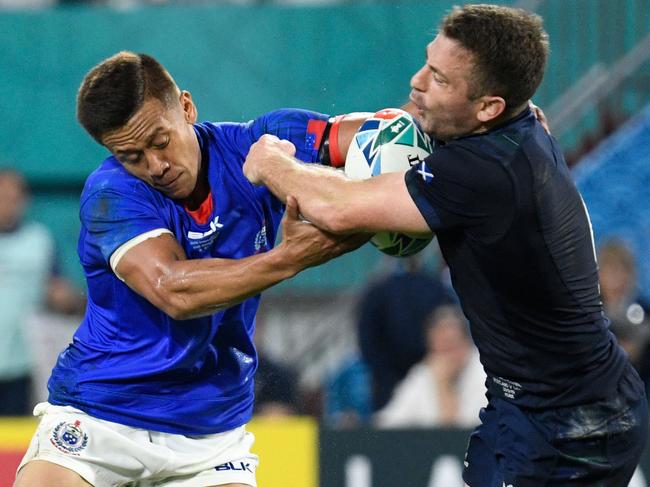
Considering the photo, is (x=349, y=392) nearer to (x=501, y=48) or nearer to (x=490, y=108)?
(x=490, y=108)

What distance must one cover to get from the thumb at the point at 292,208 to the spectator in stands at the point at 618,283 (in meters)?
4.12

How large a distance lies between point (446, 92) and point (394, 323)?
13.7 feet

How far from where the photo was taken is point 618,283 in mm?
8125

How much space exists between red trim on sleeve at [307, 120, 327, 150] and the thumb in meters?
0.63

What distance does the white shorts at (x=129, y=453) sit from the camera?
4801 mm

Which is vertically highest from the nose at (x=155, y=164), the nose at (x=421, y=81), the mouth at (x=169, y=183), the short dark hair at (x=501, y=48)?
the short dark hair at (x=501, y=48)

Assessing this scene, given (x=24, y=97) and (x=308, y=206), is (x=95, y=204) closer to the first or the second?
(x=308, y=206)

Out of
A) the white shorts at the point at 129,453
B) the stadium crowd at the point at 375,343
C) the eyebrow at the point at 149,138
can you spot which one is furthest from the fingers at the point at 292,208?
the stadium crowd at the point at 375,343

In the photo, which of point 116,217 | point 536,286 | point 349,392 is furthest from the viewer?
point 349,392

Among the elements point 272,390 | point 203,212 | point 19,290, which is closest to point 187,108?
point 203,212

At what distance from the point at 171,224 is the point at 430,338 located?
11.5 ft

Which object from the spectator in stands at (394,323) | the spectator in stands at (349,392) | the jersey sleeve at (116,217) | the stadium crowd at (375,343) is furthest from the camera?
the spectator in stands at (349,392)


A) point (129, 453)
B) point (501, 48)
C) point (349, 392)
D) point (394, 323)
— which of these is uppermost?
point (501, 48)

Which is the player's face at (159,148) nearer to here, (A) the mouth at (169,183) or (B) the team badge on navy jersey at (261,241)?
(A) the mouth at (169,183)
